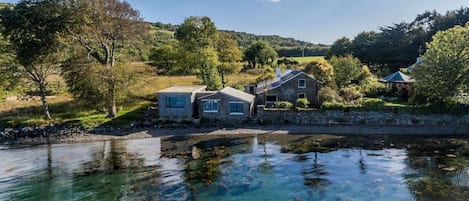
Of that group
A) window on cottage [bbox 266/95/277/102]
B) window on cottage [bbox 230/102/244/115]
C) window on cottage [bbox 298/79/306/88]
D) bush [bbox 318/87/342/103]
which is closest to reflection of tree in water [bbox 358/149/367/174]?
bush [bbox 318/87/342/103]

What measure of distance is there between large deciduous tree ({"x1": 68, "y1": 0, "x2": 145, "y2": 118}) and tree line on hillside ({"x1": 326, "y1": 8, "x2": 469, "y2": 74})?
134 feet

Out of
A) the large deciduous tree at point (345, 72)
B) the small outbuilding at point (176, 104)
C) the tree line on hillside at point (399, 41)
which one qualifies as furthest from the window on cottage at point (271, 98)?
the tree line on hillside at point (399, 41)

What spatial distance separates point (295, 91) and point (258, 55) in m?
37.3

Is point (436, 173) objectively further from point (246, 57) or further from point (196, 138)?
point (246, 57)

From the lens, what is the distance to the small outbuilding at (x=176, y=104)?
30484 mm

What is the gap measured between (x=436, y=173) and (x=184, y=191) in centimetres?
1350

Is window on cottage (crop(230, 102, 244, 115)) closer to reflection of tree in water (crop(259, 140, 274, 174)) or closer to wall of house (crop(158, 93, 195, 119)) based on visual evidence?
wall of house (crop(158, 93, 195, 119))

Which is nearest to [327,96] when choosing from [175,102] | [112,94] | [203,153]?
[175,102]

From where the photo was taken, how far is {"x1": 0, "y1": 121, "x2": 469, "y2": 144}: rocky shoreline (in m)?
27.7

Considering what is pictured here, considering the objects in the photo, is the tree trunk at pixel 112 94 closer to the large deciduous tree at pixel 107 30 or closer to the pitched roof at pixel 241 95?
the large deciduous tree at pixel 107 30

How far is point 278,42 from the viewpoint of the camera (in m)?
136

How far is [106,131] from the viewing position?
29.6 m

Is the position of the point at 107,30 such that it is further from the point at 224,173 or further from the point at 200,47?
the point at 224,173

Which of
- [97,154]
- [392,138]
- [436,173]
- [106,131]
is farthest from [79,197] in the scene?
[392,138]
